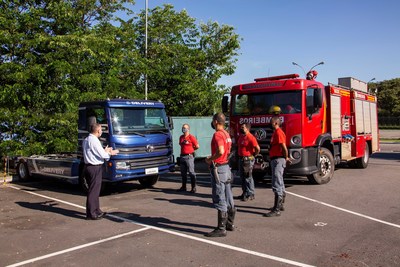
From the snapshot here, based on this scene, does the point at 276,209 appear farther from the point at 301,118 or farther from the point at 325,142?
the point at 325,142

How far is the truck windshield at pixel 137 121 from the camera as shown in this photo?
9.44m

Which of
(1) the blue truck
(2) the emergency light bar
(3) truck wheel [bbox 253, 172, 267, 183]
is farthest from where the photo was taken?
(3) truck wheel [bbox 253, 172, 267, 183]

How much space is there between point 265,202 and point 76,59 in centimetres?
916

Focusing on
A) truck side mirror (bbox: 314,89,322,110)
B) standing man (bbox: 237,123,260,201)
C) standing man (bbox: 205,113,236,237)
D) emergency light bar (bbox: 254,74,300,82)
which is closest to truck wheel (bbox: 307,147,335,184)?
truck side mirror (bbox: 314,89,322,110)

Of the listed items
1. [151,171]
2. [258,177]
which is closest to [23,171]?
[151,171]

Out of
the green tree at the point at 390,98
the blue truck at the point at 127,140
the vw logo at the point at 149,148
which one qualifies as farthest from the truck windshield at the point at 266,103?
the green tree at the point at 390,98

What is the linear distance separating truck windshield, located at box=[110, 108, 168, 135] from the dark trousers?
2114 mm

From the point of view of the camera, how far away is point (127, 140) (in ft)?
30.3

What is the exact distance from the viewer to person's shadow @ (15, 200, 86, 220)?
295 inches

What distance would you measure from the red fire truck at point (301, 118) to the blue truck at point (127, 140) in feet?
7.08

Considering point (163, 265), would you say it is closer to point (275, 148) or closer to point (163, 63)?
point (275, 148)

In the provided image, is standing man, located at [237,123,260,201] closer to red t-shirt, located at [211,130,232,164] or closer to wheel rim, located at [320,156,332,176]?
red t-shirt, located at [211,130,232,164]

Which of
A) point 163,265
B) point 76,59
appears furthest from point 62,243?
point 76,59

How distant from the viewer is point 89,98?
14.1 metres
